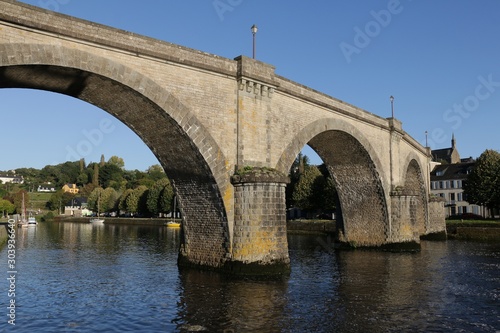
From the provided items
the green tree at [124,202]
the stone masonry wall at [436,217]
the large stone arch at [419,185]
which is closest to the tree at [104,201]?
the green tree at [124,202]

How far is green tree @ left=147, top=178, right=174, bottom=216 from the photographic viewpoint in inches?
3656

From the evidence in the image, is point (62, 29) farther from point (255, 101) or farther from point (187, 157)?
point (255, 101)

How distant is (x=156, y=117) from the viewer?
2119 centimetres

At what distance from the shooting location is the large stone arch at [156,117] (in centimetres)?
1698

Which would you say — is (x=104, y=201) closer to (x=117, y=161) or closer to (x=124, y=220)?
(x=124, y=220)

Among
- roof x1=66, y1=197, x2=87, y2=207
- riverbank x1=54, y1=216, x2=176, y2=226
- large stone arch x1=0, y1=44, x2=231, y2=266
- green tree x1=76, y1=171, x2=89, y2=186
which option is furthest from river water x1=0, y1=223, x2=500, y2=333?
green tree x1=76, y1=171, x2=89, y2=186

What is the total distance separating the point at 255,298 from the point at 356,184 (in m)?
23.7

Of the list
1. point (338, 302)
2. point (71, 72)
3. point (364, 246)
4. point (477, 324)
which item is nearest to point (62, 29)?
point (71, 72)

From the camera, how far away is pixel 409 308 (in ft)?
56.5

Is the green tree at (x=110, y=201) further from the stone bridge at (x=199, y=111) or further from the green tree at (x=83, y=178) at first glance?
the stone bridge at (x=199, y=111)

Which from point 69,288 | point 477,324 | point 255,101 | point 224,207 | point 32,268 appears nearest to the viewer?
point 477,324

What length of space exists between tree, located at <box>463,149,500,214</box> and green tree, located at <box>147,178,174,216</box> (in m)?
56.5

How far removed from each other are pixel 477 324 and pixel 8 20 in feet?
64.2

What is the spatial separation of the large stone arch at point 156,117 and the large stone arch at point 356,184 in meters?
13.8
